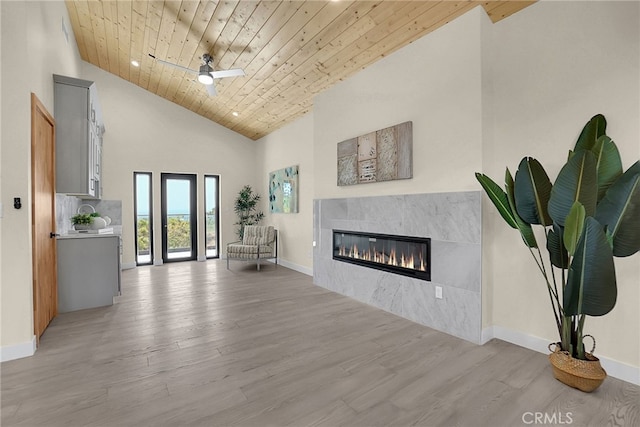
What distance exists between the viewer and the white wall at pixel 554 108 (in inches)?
88.9

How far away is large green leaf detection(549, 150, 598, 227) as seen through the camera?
1.89m

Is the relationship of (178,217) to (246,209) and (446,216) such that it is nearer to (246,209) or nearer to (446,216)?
(246,209)

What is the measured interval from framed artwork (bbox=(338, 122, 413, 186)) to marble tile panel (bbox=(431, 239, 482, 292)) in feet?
3.07

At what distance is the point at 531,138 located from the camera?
2740 millimetres

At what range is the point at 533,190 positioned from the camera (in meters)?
2.24

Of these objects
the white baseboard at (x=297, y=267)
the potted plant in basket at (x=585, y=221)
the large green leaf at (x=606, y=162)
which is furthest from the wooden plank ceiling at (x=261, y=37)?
the white baseboard at (x=297, y=267)

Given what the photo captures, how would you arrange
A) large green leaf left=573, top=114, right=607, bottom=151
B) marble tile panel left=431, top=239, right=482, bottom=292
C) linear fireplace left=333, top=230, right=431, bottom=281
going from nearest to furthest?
large green leaf left=573, top=114, right=607, bottom=151 → marble tile panel left=431, top=239, right=482, bottom=292 → linear fireplace left=333, top=230, right=431, bottom=281

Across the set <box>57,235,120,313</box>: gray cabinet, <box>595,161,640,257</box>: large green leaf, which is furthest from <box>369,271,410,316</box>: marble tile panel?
<box>57,235,120,313</box>: gray cabinet

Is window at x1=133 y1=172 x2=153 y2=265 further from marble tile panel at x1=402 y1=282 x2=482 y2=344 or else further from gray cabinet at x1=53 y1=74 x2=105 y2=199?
marble tile panel at x1=402 y1=282 x2=482 y2=344

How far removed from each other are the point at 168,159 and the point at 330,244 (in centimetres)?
486

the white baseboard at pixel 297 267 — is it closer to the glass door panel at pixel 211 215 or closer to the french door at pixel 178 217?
the glass door panel at pixel 211 215

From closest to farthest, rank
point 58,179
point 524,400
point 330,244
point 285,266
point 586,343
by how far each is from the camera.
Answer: point 524,400
point 586,343
point 58,179
point 330,244
point 285,266

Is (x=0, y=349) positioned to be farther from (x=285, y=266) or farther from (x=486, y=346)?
(x=285, y=266)

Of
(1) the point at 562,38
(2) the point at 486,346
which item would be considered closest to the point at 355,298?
(2) the point at 486,346
